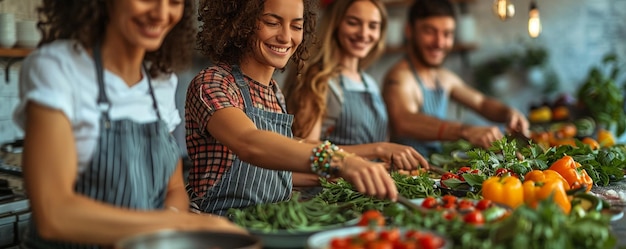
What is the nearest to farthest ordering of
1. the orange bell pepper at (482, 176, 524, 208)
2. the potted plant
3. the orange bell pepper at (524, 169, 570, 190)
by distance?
1. the orange bell pepper at (482, 176, 524, 208)
2. the orange bell pepper at (524, 169, 570, 190)
3. the potted plant

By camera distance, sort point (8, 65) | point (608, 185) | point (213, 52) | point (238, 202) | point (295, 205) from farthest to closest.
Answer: point (8, 65), point (608, 185), point (213, 52), point (238, 202), point (295, 205)

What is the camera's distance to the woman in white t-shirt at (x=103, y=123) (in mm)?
1583

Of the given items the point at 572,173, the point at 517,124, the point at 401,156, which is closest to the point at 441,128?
the point at 517,124

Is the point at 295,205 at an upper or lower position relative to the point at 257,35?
lower

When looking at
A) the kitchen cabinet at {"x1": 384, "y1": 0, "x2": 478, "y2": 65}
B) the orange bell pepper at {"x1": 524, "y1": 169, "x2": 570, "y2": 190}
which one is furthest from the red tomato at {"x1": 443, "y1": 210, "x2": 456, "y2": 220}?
the kitchen cabinet at {"x1": 384, "y1": 0, "x2": 478, "y2": 65}

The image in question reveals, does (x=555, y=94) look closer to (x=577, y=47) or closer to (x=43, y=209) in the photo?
(x=577, y=47)

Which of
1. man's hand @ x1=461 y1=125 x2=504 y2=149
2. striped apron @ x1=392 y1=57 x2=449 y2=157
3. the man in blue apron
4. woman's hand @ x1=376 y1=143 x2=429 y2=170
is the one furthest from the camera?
striped apron @ x1=392 y1=57 x2=449 y2=157

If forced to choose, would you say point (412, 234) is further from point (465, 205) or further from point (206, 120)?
point (206, 120)

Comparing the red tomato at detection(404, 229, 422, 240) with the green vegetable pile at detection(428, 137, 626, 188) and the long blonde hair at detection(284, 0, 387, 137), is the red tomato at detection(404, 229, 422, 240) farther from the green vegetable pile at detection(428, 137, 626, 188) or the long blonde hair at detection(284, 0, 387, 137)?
the long blonde hair at detection(284, 0, 387, 137)

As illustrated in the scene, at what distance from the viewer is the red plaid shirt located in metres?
2.34

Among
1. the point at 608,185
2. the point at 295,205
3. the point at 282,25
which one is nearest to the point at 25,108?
the point at 295,205

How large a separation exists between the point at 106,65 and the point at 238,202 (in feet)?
2.65

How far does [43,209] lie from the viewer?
157 cm

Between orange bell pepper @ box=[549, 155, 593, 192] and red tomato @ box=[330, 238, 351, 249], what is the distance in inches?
55.0
